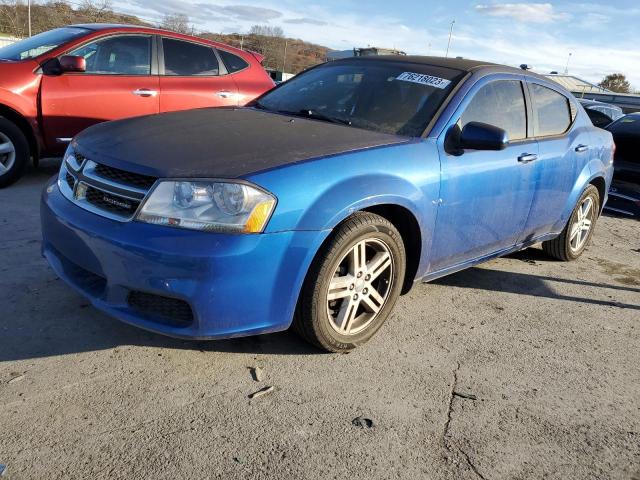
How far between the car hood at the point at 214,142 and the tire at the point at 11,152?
2.65 meters

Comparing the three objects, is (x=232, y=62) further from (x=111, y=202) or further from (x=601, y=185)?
(x=111, y=202)

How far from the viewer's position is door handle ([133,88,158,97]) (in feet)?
19.9

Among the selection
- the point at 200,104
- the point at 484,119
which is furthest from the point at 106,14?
the point at 484,119

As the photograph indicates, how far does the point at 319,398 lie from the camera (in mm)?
2617

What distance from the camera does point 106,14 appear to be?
36.1m

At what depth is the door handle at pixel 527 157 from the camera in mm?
3851

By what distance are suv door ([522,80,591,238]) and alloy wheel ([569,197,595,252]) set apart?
55 centimetres

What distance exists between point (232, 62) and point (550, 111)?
4078 mm

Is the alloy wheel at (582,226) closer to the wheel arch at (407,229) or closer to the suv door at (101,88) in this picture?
the wheel arch at (407,229)

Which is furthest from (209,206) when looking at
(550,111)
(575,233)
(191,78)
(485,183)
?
(191,78)

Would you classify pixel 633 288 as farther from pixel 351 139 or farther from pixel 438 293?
pixel 351 139

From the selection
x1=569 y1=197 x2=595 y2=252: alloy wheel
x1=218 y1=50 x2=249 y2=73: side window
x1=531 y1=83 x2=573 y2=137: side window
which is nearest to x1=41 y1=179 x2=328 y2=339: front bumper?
x1=531 y1=83 x2=573 y2=137: side window

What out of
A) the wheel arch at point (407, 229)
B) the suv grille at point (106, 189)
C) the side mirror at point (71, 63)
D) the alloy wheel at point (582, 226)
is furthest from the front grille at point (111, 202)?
the alloy wheel at point (582, 226)

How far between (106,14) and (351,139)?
3855 cm
